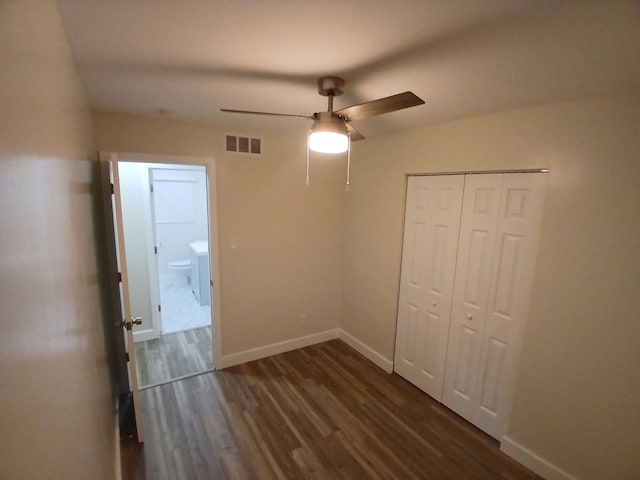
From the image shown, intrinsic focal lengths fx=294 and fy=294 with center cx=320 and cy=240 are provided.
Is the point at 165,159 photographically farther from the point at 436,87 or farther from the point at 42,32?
the point at 436,87

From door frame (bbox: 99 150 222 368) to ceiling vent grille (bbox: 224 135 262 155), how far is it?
23cm

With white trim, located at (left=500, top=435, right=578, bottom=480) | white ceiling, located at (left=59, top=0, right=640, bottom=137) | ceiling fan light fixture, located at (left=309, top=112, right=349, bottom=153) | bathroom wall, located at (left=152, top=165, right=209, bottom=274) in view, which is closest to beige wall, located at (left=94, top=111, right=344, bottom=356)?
white ceiling, located at (left=59, top=0, right=640, bottom=137)

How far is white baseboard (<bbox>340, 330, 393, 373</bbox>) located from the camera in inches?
125

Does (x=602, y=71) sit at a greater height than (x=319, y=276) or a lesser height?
greater

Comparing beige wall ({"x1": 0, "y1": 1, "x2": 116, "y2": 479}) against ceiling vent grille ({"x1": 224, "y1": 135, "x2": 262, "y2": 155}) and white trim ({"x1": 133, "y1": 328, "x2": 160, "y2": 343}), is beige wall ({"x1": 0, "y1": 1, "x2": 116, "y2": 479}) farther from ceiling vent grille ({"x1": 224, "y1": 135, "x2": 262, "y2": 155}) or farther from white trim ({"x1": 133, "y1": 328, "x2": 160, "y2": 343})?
white trim ({"x1": 133, "y1": 328, "x2": 160, "y2": 343})

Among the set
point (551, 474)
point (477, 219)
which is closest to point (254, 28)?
point (477, 219)

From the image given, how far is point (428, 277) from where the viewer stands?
2.74m

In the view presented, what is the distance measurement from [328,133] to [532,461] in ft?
8.53

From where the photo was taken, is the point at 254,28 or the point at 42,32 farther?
the point at 254,28

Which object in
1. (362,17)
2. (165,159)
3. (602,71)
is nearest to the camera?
(362,17)

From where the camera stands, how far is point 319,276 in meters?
3.63

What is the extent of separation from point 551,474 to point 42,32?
3340mm

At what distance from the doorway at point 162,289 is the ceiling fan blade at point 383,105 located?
68.6 inches

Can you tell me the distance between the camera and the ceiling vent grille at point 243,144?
2.88m
